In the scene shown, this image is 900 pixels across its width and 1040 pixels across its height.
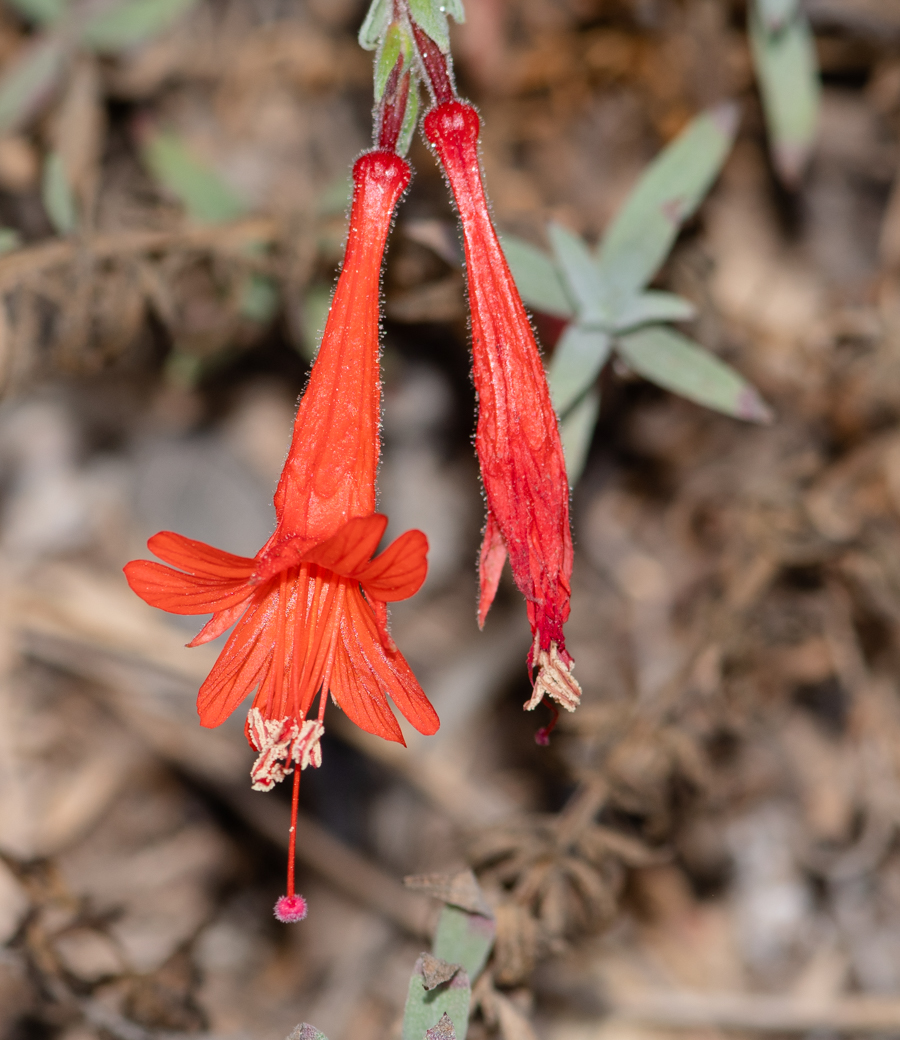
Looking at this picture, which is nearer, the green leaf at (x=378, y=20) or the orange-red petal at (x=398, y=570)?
the orange-red petal at (x=398, y=570)

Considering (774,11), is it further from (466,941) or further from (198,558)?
(466,941)

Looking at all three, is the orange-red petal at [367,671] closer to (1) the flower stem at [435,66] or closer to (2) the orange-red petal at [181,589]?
(2) the orange-red petal at [181,589]

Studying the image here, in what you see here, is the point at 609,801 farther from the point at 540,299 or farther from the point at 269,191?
the point at 269,191

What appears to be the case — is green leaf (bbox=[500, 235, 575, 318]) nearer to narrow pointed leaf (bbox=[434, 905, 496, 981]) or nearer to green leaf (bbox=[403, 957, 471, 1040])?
narrow pointed leaf (bbox=[434, 905, 496, 981])

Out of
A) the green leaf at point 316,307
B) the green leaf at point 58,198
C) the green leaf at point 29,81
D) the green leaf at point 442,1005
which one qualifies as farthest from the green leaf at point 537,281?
the green leaf at point 29,81

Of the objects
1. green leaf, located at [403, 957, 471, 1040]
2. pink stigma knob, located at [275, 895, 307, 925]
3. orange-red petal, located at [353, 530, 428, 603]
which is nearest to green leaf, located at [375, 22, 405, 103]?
orange-red petal, located at [353, 530, 428, 603]
